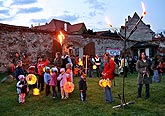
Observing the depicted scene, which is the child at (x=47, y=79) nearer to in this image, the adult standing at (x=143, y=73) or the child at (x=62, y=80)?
the child at (x=62, y=80)

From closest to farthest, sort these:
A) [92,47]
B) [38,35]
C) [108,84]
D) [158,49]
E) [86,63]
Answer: [108,84], [86,63], [38,35], [92,47], [158,49]

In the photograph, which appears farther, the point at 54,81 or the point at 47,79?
the point at 47,79

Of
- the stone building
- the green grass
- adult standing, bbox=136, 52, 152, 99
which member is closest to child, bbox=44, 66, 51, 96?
the green grass

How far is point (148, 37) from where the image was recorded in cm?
4159

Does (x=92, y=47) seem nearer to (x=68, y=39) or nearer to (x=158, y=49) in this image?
(x=68, y=39)

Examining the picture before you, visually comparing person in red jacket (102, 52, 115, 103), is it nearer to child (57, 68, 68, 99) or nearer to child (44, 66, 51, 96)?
child (57, 68, 68, 99)

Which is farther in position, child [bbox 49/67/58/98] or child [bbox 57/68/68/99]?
child [bbox 49/67/58/98]

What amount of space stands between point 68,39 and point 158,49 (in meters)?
12.1

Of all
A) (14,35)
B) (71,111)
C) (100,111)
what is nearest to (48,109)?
(71,111)

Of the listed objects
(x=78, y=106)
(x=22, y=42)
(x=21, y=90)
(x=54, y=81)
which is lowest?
(x=78, y=106)

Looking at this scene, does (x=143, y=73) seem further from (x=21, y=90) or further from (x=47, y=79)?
(x=21, y=90)

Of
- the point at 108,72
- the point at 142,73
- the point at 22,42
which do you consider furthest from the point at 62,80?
the point at 22,42

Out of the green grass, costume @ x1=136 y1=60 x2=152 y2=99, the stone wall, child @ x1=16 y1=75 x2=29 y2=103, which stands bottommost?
the green grass

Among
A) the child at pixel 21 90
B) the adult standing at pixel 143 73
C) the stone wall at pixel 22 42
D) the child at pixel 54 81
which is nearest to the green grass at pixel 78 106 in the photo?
the child at pixel 21 90
